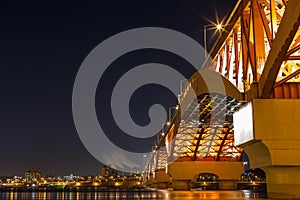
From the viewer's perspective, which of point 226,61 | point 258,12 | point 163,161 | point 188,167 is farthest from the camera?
point 163,161

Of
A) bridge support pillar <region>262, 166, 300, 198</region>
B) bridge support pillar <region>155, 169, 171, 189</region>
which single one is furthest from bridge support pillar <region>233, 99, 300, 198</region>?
bridge support pillar <region>155, 169, 171, 189</region>

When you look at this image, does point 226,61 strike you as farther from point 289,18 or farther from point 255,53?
point 289,18

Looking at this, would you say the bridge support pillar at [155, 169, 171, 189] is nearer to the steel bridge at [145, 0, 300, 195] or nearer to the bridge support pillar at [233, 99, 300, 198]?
the steel bridge at [145, 0, 300, 195]

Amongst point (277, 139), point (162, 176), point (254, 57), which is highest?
point (254, 57)

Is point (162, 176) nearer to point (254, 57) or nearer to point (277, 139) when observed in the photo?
point (254, 57)

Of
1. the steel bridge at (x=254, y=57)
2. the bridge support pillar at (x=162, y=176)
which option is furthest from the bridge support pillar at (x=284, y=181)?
the bridge support pillar at (x=162, y=176)

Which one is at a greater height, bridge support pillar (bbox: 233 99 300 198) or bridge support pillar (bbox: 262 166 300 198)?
bridge support pillar (bbox: 233 99 300 198)

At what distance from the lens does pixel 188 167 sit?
79.2 m

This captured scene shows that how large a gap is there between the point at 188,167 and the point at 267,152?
192ft

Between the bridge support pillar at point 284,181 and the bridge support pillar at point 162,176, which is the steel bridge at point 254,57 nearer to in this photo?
the bridge support pillar at point 284,181

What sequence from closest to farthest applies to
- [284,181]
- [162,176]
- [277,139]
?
[277,139] < [284,181] < [162,176]

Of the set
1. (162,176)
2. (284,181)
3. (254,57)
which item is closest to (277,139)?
(284,181)

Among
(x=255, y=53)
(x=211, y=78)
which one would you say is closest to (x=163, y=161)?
(x=211, y=78)

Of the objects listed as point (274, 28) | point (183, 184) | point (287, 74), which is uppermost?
point (274, 28)
